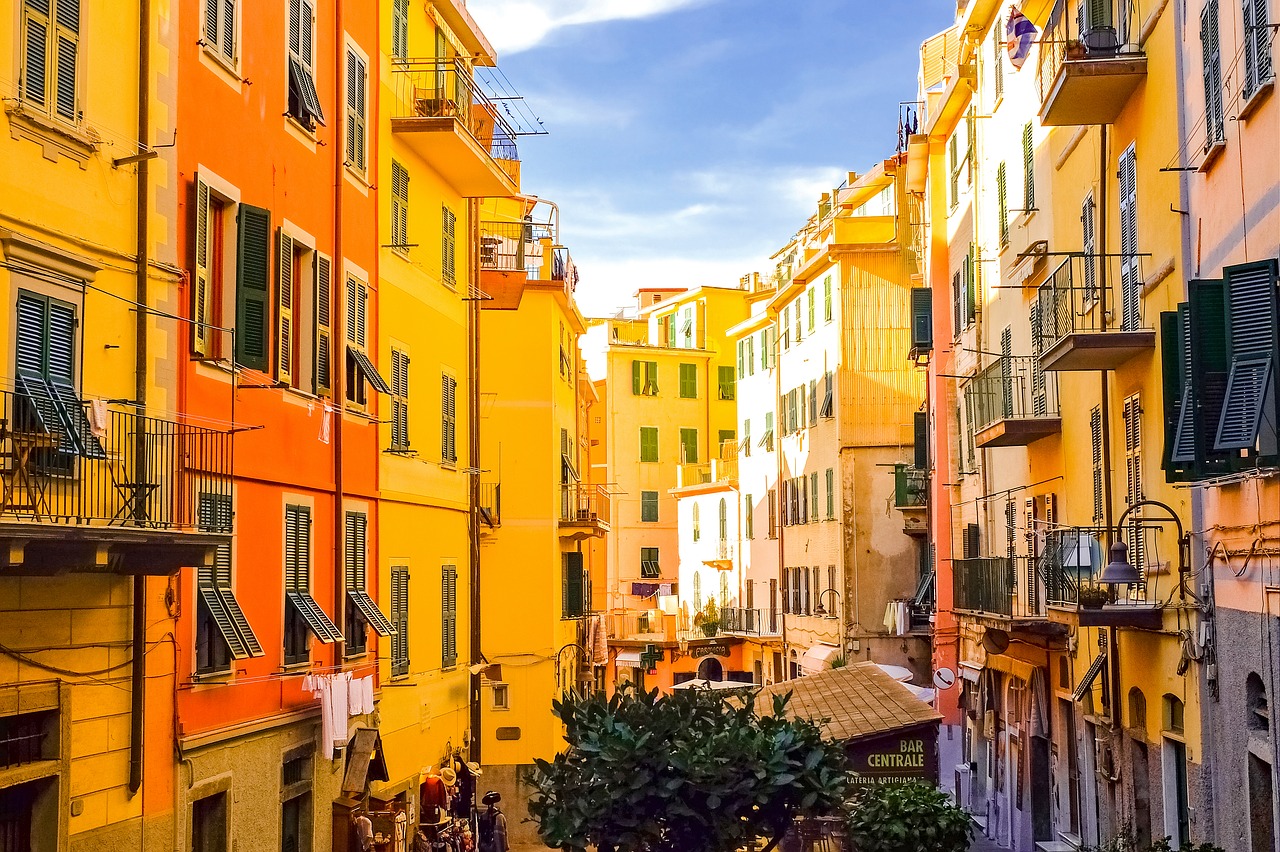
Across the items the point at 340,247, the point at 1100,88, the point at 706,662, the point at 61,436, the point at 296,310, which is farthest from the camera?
the point at 706,662

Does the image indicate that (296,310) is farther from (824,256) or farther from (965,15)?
(824,256)

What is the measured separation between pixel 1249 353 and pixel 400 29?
16.1 metres

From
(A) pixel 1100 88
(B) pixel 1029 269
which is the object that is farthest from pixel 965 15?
(A) pixel 1100 88

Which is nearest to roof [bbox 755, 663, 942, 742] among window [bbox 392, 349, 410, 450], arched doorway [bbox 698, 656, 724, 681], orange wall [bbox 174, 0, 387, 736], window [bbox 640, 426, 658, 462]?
orange wall [bbox 174, 0, 387, 736]

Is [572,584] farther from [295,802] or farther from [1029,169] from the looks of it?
[295,802]

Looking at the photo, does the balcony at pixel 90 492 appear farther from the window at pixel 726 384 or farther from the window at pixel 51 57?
the window at pixel 726 384

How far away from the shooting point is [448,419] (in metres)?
26.9

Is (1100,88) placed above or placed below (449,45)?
below

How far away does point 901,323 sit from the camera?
4453 cm

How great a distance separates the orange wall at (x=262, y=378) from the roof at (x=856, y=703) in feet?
20.9

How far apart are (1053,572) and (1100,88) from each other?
5867 millimetres

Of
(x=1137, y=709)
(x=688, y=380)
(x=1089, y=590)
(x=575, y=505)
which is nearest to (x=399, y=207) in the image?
(x=1089, y=590)

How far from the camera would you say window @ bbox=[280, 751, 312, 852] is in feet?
61.1

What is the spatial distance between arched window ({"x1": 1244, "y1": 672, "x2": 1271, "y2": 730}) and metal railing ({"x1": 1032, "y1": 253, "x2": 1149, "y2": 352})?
5.20 metres
